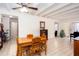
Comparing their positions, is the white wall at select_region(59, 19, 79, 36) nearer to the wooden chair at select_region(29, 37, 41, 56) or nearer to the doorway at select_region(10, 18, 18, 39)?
the wooden chair at select_region(29, 37, 41, 56)

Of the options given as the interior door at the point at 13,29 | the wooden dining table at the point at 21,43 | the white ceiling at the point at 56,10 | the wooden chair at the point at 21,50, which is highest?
the white ceiling at the point at 56,10

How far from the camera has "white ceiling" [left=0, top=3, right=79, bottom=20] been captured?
88.2 inches


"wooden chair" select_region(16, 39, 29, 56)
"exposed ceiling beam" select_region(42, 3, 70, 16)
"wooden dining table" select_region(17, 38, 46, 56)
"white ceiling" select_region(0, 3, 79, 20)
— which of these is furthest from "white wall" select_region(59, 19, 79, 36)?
"wooden chair" select_region(16, 39, 29, 56)

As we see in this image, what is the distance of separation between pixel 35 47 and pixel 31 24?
0.54 meters

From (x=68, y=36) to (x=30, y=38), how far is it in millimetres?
868

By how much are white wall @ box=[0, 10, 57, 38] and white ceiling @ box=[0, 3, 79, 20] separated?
0.34ft

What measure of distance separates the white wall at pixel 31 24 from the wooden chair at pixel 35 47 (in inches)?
5.4

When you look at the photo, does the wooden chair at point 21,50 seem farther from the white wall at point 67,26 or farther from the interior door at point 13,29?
the white wall at point 67,26

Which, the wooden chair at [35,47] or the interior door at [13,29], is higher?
the interior door at [13,29]

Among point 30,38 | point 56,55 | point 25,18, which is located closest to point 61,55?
point 56,55

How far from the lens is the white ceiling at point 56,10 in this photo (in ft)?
7.35

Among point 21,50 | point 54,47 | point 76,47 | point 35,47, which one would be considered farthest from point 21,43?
point 76,47

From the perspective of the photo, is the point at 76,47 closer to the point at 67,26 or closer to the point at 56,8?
the point at 67,26

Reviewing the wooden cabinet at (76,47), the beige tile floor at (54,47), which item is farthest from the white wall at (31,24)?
the wooden cabinet at (76,47)
